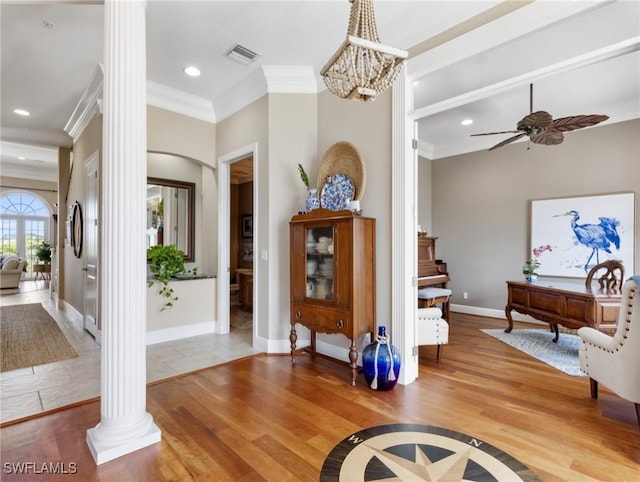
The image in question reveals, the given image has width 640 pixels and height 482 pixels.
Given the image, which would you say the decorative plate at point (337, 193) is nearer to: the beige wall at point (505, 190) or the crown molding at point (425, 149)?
the crown molding at point (425, 149)

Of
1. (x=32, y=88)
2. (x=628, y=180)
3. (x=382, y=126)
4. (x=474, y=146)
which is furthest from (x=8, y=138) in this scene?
(x=628, y=180)

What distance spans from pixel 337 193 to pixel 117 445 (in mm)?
2611

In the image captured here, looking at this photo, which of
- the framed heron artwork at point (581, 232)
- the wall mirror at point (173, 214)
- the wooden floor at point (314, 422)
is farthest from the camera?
the wall mirror at point (173, 214)

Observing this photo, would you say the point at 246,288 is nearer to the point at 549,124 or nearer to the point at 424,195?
the point at 424,195

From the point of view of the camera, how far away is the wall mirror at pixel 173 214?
4.95m

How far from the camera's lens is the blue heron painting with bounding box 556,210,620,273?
448cm

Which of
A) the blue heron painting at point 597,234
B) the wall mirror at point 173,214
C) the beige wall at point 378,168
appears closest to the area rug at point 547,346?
the blue heron painting at point 597,234

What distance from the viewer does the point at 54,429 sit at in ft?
7.15

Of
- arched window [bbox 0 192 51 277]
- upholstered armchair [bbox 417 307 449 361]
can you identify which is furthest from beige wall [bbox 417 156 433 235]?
arched window [bbox 0 192 51 277]

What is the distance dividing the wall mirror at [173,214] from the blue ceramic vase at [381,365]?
342cm

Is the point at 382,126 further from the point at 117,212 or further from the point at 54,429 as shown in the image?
the point at 54,429

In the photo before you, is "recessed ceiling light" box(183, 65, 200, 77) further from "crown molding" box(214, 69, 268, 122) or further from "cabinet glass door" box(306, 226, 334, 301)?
"cabinet glass door" box(306, 226, 334, 301)

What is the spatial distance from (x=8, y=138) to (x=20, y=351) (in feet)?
14.5

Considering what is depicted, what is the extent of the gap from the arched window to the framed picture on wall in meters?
7.38
